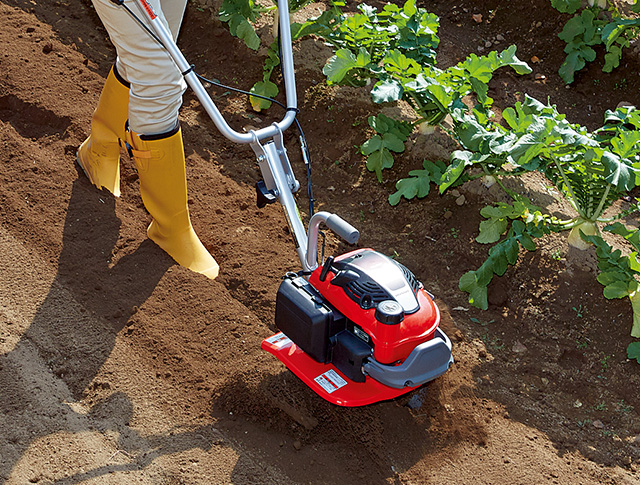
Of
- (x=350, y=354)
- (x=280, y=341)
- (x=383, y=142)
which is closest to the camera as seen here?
(x=350, y=354)

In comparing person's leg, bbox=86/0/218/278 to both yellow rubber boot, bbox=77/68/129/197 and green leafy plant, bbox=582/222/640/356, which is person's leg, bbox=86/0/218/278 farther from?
green leafy plant, bbox=582/222/640/356

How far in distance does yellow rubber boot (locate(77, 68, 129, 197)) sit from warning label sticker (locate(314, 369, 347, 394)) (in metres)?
1.59

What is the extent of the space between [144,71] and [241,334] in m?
1.11

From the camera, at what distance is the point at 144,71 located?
279cm

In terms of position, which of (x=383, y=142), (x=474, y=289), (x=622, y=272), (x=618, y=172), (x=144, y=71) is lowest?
(x=474, y=289)

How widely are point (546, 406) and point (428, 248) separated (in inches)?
39.6

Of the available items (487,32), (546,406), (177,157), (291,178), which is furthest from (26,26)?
(546,406)

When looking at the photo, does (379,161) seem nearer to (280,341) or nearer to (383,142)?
(383,142)

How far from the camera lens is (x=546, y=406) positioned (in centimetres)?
291

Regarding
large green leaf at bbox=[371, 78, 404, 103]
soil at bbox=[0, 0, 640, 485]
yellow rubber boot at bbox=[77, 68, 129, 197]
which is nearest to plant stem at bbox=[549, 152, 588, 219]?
soil at bbox=[0, 0, 640, 485]

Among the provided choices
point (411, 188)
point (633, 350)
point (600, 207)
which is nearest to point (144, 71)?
point (411, 188)

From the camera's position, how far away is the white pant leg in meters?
2.71

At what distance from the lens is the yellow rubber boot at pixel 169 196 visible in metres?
3.02

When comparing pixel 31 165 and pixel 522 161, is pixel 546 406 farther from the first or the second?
pixel 31 165
